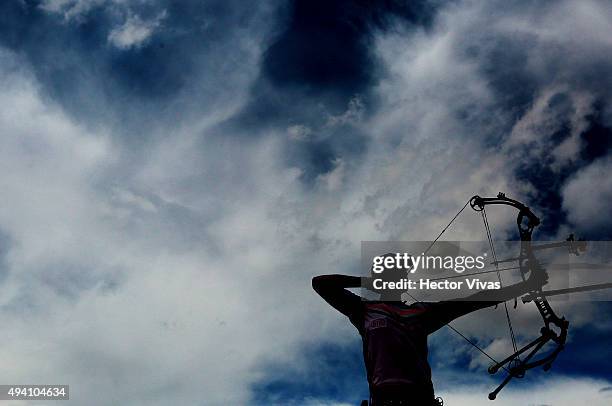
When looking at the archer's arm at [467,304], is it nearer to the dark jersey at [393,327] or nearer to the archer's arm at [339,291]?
the dark jersey at [393,327]

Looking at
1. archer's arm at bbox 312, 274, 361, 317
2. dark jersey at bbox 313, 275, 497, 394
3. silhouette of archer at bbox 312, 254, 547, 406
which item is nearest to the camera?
silhouette of archer at bbox 312, 254, 547, 406

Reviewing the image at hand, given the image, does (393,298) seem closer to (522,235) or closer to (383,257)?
(383,257)

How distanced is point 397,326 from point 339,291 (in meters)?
0.92

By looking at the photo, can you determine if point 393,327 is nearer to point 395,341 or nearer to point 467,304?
point 395,341

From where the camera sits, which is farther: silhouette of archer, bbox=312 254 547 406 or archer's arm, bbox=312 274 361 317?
archer's arm, bbox=312 274 361 317

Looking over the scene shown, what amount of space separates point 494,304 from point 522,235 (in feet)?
8.86

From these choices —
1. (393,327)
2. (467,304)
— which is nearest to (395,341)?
(393,327)

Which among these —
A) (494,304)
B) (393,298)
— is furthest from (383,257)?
(494,304)

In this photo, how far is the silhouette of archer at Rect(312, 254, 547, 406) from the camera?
4965 mm

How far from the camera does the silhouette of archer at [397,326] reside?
4965 mm

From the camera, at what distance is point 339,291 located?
6.16m

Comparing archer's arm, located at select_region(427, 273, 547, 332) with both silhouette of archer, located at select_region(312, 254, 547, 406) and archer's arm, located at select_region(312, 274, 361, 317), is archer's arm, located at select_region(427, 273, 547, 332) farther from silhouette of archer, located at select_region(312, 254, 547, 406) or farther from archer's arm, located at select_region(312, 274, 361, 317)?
archer's arm, located at select_region(312, 274, 361, 317)

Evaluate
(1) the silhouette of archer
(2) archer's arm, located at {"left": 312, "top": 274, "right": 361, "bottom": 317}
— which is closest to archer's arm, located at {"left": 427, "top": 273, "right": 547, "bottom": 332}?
(1) the silhouette of archer

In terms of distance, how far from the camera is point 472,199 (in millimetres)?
8398
